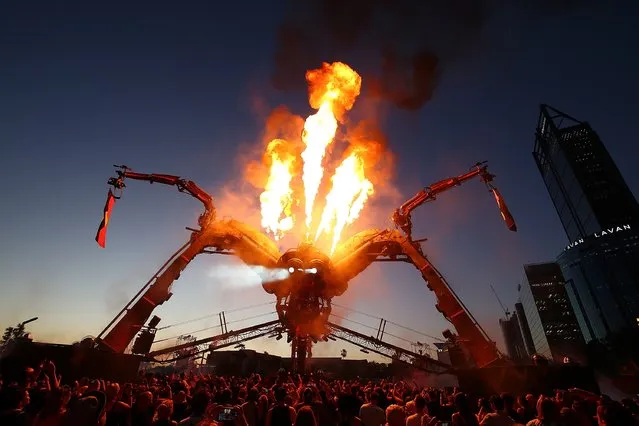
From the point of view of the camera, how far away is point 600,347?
246 ft

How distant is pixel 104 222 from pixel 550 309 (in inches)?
6795

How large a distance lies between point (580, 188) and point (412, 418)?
127 m

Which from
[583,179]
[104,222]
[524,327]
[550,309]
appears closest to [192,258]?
[104,222]

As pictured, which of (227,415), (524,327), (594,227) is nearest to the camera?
(227,415)

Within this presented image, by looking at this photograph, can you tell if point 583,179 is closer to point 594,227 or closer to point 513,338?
point 594,227

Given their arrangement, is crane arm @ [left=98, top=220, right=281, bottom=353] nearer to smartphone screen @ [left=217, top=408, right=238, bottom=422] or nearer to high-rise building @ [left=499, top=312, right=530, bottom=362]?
smartphone screen @ [left=217, top=408, right=238, bottom=422]

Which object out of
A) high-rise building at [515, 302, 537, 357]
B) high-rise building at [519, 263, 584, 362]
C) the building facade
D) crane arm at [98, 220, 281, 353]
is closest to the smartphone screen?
crane arm at [98, 220, 281, 353]

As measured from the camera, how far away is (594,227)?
9750 cm

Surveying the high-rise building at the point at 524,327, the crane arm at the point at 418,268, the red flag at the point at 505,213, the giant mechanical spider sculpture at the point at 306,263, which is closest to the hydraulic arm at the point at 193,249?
the giant mechanical spider sculpture at the point at 306,263

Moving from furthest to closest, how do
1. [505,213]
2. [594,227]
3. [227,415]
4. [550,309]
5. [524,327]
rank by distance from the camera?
[524,327]
[550,309]
[594,227]
[505,213]
[227,415]

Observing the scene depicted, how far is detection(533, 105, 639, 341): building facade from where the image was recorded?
88250mm

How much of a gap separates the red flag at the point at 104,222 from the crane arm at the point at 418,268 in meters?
20.5

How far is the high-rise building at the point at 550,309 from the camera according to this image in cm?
12998

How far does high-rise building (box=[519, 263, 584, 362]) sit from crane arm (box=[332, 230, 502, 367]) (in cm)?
13807
